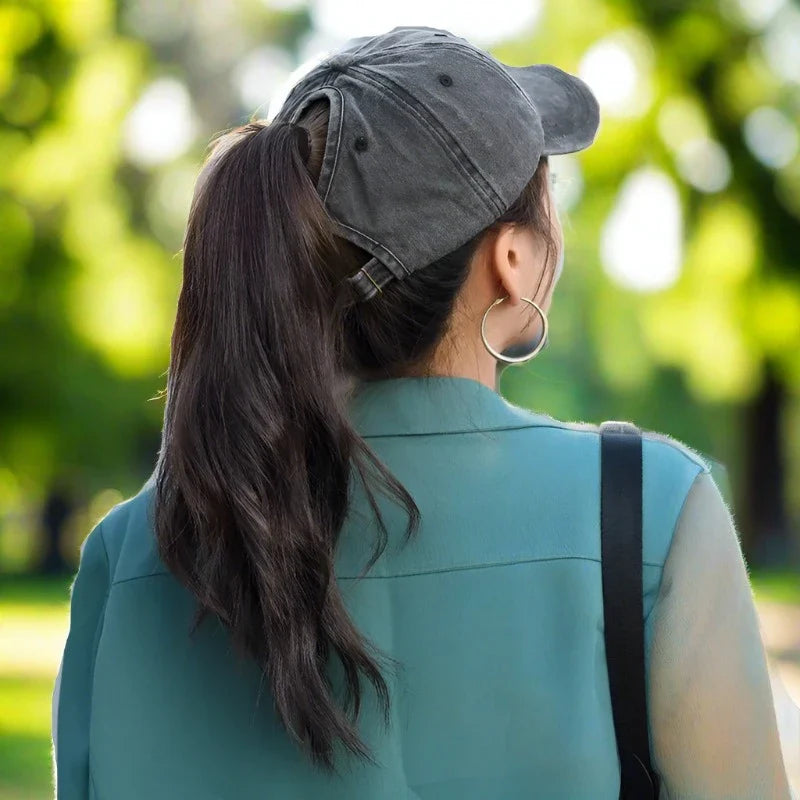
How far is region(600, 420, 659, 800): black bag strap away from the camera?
1.33m

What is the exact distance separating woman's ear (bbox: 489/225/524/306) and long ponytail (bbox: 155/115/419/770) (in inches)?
8.2

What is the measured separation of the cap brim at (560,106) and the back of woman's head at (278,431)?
0.27m

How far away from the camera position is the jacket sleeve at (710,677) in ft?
4.34

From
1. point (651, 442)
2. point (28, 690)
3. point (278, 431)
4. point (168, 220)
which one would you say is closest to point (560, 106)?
point (651, 442)

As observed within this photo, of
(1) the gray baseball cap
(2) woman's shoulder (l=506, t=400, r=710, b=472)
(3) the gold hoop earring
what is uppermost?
(1) the gray baseball cap

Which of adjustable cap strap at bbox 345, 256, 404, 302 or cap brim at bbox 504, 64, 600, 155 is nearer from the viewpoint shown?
adjustable cap strap at bbox 345, 256, 404, 302

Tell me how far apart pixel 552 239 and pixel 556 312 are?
21.6m

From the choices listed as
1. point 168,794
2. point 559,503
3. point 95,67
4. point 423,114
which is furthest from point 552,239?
point 95,67

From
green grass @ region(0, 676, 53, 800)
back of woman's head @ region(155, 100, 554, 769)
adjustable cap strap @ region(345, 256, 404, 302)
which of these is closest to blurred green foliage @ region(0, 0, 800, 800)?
green grass @ region(0, 676, 53, 800)

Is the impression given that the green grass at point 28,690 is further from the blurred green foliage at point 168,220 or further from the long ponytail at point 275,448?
the long ponytail at point 275,448

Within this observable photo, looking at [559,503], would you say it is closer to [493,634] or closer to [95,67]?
[493,634]

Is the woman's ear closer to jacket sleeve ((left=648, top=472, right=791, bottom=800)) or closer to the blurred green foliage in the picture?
jacket sleeve ((left=648, top=472, right=791, bottom=800))

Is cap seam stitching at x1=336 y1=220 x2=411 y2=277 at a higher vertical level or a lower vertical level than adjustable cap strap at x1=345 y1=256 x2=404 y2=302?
higher

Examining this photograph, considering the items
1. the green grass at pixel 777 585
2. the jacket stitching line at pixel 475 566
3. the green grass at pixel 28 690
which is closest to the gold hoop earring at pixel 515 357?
the jacket stitching line at pixel 475 566
